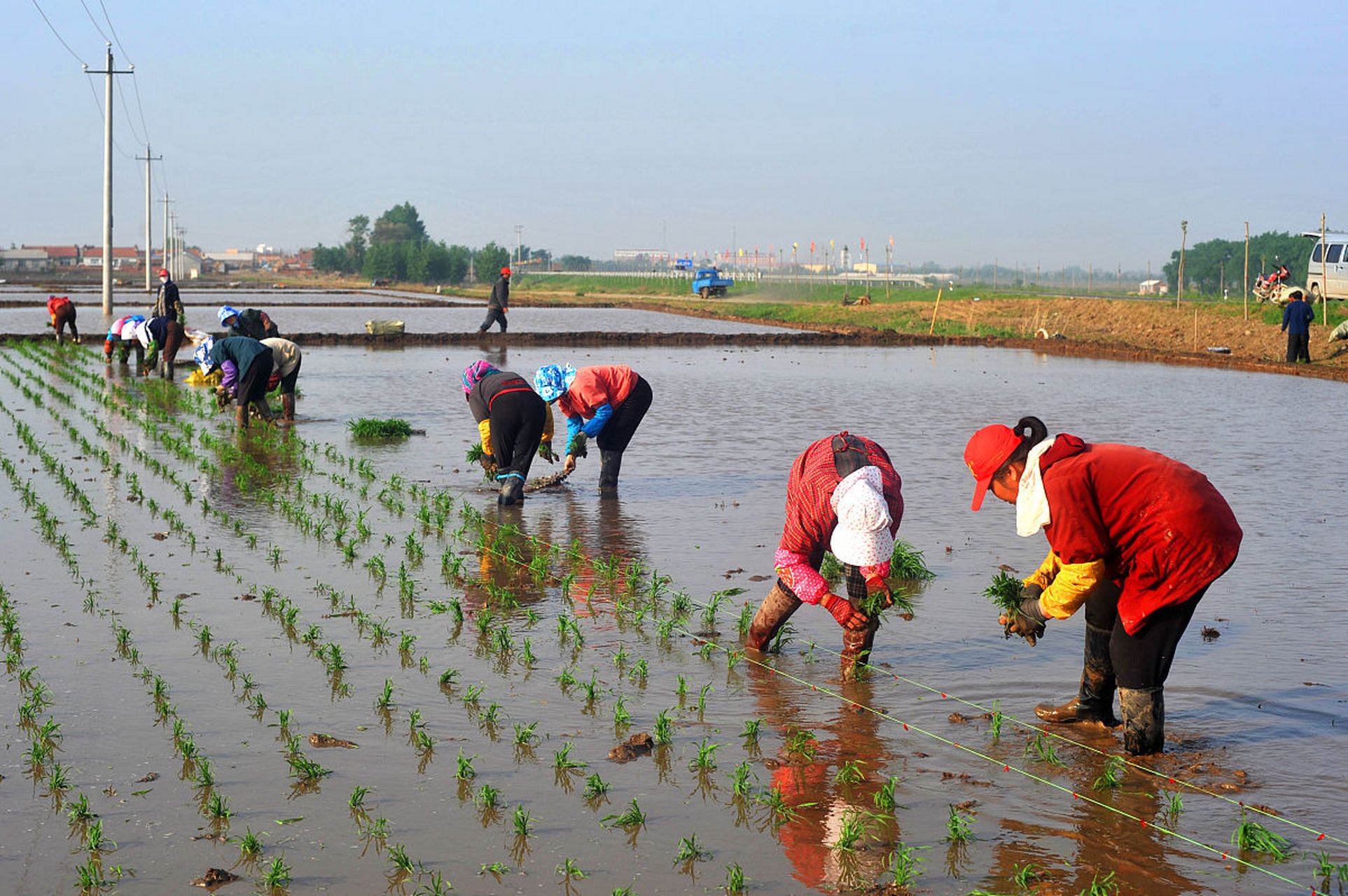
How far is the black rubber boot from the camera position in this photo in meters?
10.8

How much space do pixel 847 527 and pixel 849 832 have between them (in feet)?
4.91

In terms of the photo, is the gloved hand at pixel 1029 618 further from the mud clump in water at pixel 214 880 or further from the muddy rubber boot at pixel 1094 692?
the mud clump in water at pixel 214 880

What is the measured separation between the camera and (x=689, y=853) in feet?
15.1

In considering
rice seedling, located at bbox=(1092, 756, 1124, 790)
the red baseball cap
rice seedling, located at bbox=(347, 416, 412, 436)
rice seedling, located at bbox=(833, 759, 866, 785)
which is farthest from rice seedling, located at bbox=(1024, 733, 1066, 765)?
rice seedling, located at bbox=(347, 416, 412, 436)

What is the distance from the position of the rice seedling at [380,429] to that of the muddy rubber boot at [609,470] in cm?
444

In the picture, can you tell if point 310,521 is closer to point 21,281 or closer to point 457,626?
point 457,626

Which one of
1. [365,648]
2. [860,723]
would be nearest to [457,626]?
[365,648]

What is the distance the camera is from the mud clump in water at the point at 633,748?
550 cm

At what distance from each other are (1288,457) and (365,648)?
10508 mm

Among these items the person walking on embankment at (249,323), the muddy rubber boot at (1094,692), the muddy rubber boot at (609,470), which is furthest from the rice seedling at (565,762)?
the person walking on embankment at (249,323)

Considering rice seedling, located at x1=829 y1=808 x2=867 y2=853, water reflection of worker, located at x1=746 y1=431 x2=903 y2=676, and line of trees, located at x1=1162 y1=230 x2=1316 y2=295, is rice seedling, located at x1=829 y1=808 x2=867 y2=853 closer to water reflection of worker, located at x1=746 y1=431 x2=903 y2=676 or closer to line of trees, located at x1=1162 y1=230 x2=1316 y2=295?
water reflection of worker, located at x1=746 y1=431 x2=903 y2=676

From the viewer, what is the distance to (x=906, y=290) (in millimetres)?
65188

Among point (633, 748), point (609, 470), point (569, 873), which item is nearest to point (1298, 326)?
point (609, 470)

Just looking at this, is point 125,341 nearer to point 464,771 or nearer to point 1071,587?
point 464,771
